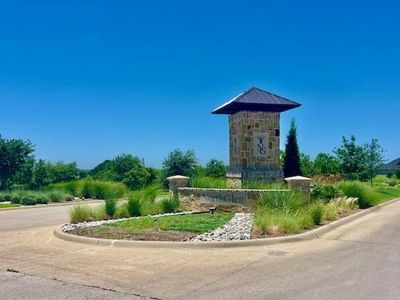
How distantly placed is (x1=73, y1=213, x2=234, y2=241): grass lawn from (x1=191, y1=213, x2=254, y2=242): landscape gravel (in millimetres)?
262

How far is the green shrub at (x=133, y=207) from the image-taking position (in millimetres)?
14303

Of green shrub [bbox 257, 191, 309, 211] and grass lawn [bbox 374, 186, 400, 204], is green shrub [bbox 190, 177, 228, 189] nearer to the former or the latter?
green shrub [bbox 257, 191, 309, 211]

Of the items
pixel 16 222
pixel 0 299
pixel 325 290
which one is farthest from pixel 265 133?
pixel 0 299

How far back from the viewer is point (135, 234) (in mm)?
10430

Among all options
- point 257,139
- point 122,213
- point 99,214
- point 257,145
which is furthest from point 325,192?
point 99,214

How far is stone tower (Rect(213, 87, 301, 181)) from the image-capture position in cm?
1973

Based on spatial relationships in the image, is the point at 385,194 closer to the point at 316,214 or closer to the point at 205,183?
the point at 205,183

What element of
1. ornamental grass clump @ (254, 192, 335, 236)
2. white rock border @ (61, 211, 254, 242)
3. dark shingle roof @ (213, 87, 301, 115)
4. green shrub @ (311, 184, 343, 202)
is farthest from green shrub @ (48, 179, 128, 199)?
ornamental grass clump @ (254, 192, 335, 236)

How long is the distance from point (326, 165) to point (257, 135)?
48.6 feet

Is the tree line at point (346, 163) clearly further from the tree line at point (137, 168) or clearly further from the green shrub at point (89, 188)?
the green shrub at point (89, 188)

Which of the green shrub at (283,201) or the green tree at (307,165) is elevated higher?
the green tree at (307,165)

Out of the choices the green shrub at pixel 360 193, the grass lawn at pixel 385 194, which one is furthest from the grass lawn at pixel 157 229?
the grass lawn at pixel 385 194

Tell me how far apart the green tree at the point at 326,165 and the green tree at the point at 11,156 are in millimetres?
21576

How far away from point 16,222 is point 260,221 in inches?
369
